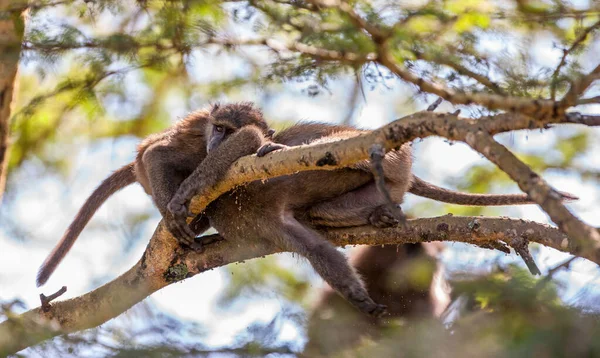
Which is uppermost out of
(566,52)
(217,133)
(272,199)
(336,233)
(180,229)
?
(566,52)

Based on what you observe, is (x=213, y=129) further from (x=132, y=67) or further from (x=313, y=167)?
(x=313, y=167)

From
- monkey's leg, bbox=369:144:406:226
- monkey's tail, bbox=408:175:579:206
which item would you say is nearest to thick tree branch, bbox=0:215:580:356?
monkey's tail, bbox=408:175:579:206

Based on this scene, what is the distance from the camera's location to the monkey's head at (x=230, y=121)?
18.9ft

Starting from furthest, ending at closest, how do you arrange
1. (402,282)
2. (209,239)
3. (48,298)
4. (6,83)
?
1. (402,282)
2. (6,83)
3. (209,239)
4. (48,298)

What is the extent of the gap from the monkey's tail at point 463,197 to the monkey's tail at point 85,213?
254 cm

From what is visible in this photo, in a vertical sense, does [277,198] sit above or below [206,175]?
below

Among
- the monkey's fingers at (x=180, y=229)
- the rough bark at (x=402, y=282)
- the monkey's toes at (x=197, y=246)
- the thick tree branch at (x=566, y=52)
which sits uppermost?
the thick tree branch at (x=566, y=52)

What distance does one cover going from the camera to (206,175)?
4918 millimetres

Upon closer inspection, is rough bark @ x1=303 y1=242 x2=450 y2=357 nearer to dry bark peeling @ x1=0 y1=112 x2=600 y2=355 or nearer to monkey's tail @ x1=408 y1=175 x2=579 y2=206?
monkey's tail @ x1=408 y1=175 x2=579 y2=206

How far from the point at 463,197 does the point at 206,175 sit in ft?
7.36

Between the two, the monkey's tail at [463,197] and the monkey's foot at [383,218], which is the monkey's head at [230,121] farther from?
the monkey's tail at [463,197]

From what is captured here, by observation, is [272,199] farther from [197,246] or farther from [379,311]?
[379,311]

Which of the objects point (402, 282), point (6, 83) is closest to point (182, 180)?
point (6, 83)

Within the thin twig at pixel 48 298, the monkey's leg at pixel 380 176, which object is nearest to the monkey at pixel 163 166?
the thin twig at pixel 48 298
